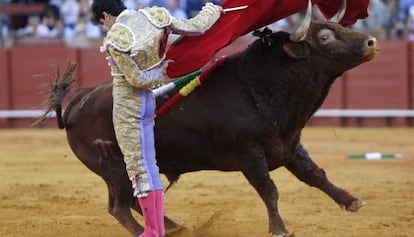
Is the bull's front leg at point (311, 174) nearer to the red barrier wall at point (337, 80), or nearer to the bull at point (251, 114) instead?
the bull at point (251, 114)

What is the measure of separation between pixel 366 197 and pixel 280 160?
197cm

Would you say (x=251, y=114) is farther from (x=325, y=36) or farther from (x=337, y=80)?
(x=337, y=80)

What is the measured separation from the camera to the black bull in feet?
15.3

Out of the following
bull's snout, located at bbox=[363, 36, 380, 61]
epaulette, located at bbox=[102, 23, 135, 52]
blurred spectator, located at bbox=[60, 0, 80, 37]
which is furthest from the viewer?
blurred spectator, located at bbox=[60, 0, 80, 37]

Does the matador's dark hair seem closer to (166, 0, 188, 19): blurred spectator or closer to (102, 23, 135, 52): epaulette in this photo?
(102, 23, 135, 52): epaulette

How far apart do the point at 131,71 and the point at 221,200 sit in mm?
2521

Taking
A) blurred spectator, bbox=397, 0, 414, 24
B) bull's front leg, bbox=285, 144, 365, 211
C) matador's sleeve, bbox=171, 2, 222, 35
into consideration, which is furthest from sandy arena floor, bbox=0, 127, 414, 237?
blurred spectator, bbox=397, 0, 414, 24

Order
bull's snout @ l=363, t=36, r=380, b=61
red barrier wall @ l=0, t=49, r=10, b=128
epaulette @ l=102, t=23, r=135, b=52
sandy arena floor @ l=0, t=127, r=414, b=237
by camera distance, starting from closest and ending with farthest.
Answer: epaulette @ l=102, t=23, r=135, b=52 < bull's snout @ l=363, t=36, r=380, b=61 < sandy arena floor @ l=0, t=127, r=414, b=237 < red barrier wall @ l=0, t=49, r=10, b=128

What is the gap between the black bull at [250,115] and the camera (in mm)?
4652

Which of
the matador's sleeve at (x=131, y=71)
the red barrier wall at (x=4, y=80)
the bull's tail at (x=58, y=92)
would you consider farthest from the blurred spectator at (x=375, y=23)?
the matador's sleeve at (x=131, y=71)

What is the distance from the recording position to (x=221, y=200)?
658 centimetres

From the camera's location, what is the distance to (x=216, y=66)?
4867mm

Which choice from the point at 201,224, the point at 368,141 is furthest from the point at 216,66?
the point at 368,141

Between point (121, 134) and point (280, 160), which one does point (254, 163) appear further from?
point (121, 134)
